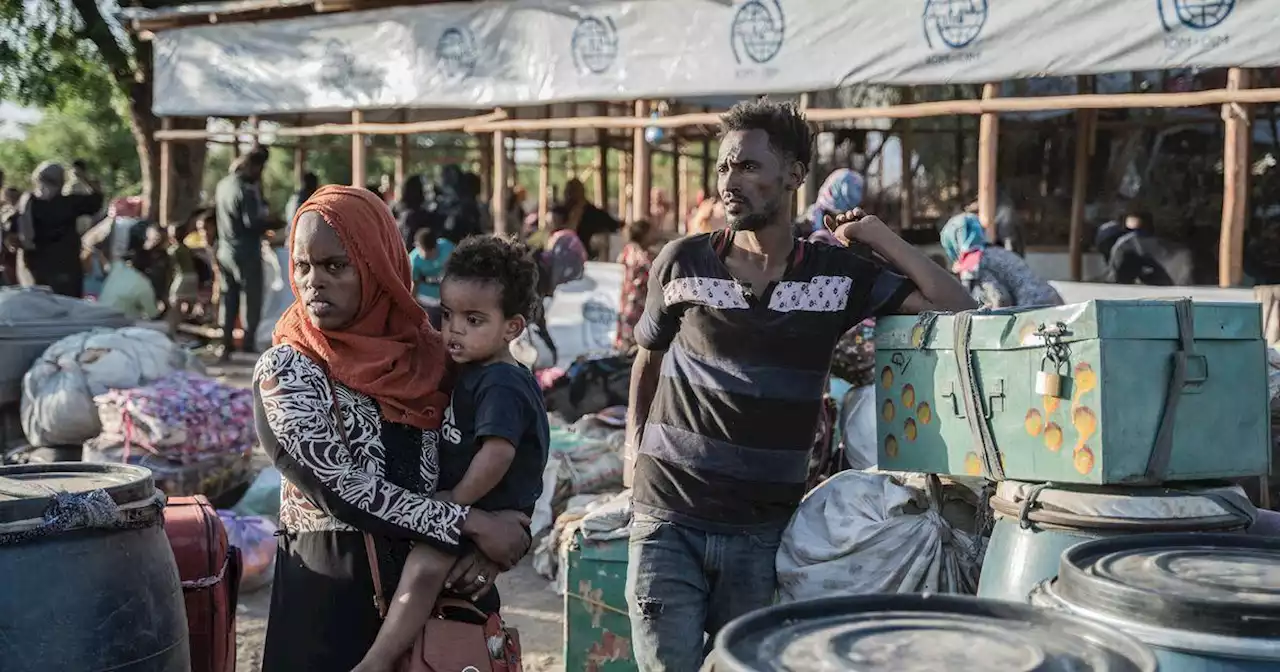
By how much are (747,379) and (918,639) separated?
4.33 ft

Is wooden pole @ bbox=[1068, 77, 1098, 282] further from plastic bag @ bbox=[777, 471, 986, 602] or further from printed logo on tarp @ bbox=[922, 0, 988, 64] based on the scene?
plastic bag @ bbox=[777, 471, 986, 602]

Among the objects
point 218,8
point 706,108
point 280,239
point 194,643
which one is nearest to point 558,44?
point 706,108

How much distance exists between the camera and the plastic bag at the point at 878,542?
344 centimetres

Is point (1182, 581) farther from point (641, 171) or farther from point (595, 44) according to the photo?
point (595, 44)

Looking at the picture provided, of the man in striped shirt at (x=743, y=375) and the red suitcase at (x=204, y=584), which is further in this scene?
the red suitcase at (x=204, y=584)

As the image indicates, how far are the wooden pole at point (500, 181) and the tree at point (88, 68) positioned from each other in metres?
6.03

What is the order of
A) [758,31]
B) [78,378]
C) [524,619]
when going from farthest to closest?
[758,31] < [78,378] < [524,619]

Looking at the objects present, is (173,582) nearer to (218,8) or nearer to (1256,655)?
(1256,655)

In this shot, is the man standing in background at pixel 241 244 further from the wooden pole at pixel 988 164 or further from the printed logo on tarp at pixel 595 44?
the wooden pole at pixel 988 164

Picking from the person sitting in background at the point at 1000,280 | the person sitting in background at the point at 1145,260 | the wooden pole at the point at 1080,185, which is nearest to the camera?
the person sitting in background at the point at 1000,280

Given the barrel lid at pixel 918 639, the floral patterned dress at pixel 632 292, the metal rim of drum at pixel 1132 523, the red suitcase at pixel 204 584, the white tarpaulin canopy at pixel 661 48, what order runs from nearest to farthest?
1. the barrel lid at pixel 918 639
2. the metal rim of drum at pixel 1132 523
3. the red suitcase at pixel 204 584
4. the white tarpaulin canopy at pixel 661 48
5. the floral patterned dress at pixel 632 292

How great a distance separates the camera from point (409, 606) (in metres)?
2.59

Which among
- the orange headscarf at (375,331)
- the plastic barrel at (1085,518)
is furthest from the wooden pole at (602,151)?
the orange headscarf at (375,331)

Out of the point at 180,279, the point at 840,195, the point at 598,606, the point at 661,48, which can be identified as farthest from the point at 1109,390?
the point at 180,279
